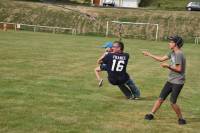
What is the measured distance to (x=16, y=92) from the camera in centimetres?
1511

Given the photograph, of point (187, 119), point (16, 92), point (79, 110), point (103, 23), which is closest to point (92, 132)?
point (79, 110)

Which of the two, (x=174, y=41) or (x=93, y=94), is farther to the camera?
(x=93, y=94)

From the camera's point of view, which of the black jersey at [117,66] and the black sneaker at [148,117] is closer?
the black sneaker at [148,117]

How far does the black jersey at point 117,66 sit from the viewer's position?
15039 mm

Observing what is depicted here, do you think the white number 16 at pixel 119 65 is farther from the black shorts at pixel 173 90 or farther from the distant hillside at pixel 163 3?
the distant hillside at pixel 163 3

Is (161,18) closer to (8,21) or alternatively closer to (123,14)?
(123,14)

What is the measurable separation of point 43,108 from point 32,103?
2.21 feet

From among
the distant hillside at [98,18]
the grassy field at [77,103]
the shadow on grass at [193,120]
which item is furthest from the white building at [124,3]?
the shadow on grass at [193,120]

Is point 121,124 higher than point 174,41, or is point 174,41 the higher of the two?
point 174,41

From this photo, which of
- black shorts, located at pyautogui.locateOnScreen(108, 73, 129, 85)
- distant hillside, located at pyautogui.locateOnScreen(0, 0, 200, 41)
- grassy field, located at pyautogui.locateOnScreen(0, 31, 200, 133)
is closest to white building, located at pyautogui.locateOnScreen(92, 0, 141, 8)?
distant hillside, located at pyautogui.locateOnScreen(0, 0, 200, 41)

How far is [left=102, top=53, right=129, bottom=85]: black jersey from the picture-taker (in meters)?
15.0

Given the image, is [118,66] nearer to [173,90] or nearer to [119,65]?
[119,65]

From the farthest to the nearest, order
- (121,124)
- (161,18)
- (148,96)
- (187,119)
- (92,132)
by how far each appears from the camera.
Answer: (161,18)
(148,96)
(187,119)
(121,124)
(92,132)

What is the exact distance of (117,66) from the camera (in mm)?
15078
